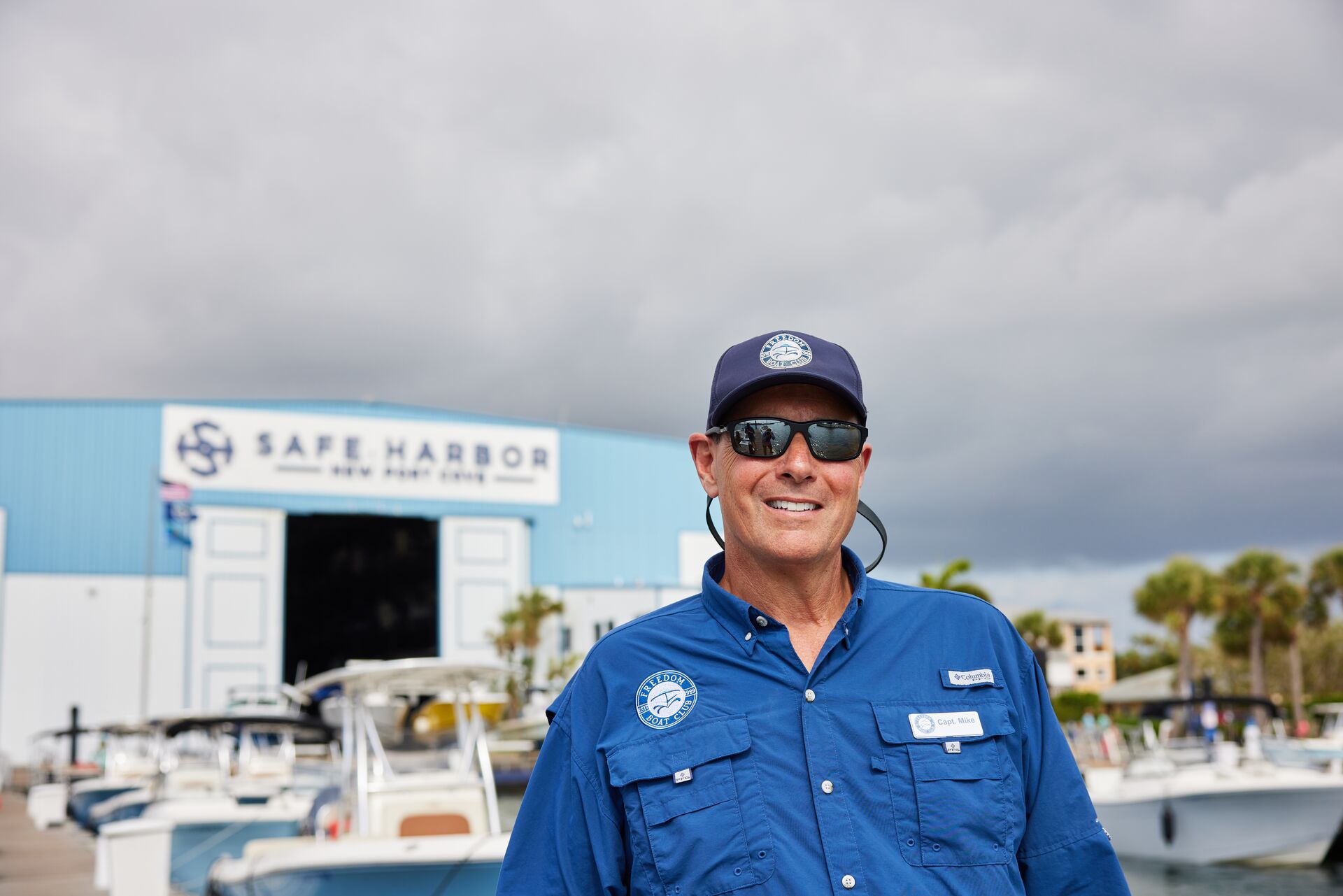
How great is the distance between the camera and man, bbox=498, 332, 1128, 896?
208 cm

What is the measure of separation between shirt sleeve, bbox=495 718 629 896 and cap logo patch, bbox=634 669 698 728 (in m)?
0.15

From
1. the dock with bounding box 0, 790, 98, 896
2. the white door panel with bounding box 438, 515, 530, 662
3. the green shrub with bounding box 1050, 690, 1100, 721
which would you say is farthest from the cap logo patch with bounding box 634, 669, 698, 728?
the green shrub with bounding box 1050, 690, 1100, 721

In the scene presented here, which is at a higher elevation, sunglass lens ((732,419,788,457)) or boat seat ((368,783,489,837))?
sunglass lens ((732,419,788,457))

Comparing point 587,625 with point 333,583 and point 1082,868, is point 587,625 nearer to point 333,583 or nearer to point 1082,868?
point 333,583

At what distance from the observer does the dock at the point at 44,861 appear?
15758 millimetres

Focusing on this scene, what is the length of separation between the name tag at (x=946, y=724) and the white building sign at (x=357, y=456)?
44095 mm

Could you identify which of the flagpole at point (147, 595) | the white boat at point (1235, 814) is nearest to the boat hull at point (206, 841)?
the white boat at point (1235, 814)

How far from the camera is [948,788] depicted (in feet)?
7.01

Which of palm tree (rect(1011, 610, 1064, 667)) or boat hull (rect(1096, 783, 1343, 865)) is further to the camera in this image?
palm tree (rect(1011, 610, 1064, 667))

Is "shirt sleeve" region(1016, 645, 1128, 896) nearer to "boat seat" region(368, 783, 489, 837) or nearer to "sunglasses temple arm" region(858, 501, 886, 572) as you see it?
"sunglasses temple arm" region(858, 501, 886, 572)

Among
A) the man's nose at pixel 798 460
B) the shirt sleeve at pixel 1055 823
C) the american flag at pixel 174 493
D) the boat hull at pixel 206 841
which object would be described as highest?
the american flag at pixel 174 493

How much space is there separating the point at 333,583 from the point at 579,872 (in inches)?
2309

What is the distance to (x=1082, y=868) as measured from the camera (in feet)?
7.22

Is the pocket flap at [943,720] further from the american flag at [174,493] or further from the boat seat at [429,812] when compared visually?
the american flag at [174,493]
